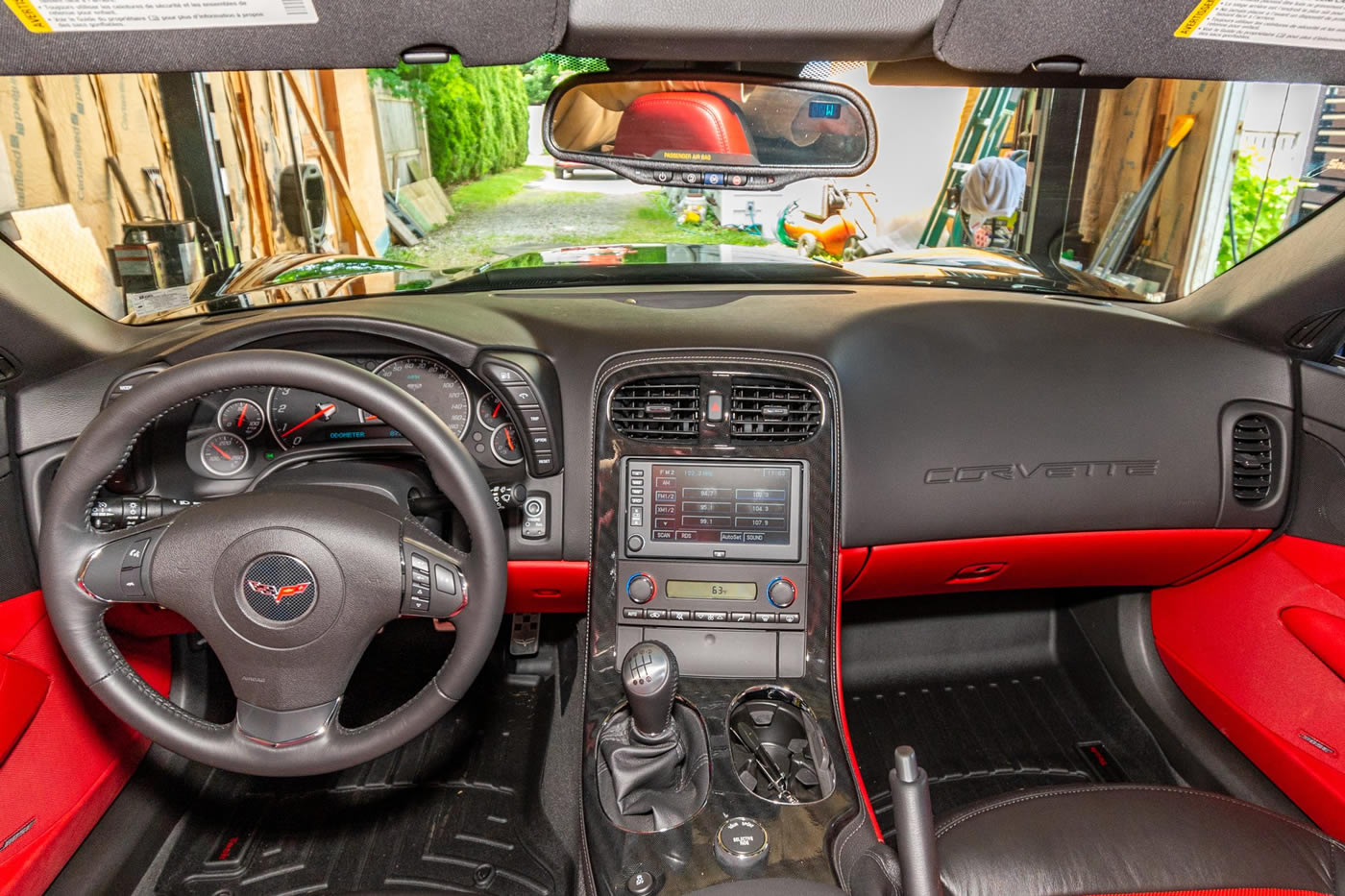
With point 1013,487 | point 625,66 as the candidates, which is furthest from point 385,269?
point 1013,487

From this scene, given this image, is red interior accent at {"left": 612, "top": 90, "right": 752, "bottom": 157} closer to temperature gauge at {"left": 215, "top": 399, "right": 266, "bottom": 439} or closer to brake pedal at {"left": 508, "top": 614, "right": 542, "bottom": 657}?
temperature gauge at {"left": 215, "top": 399, "right": 266, "bottom": 439}

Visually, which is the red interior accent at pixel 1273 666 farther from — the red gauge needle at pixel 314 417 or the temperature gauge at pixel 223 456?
the temperature gauge at pixel 223 456

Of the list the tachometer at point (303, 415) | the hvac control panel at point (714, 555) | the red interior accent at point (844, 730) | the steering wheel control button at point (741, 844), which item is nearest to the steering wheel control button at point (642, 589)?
the hvac control panel at point (714, 555)

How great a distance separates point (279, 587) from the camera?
132 centimetres

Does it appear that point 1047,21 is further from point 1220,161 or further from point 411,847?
point 1220,161

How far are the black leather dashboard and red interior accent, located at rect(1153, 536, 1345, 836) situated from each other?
165 mm

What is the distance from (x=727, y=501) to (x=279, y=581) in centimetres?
86

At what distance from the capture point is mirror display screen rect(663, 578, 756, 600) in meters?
1.81

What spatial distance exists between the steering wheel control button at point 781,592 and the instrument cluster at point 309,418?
59 centimetres

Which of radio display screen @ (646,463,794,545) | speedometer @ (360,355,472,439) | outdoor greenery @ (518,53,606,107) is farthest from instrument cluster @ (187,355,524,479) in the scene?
outdoor greenery @ (518,53,606,107)

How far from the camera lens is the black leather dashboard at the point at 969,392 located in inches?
73.5

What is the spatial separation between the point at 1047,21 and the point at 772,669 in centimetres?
124

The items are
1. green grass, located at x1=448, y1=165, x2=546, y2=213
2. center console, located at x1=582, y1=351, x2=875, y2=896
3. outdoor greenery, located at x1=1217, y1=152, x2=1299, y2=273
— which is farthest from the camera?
outdoor greenery, located at x1=1217, y1=152, x2=1299, y2=273

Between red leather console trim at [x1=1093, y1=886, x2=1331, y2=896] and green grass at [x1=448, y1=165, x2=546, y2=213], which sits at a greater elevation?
green grass at [x1=448, y1=165, x2=546, y2=213]
